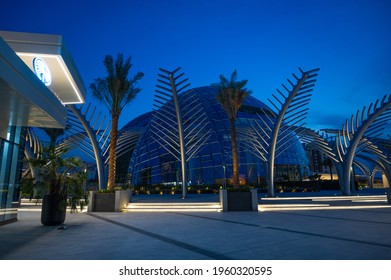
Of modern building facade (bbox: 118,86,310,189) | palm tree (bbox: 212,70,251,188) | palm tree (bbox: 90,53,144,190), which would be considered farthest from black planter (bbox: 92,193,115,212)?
modern building facade (bbox: 118,86,310,189)

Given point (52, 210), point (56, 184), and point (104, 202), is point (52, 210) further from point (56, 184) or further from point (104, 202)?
point (104, 202)

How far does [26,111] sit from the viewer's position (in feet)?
32.3

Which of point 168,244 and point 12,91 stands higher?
point 12,91

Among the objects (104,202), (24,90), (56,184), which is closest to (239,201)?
(104,202)

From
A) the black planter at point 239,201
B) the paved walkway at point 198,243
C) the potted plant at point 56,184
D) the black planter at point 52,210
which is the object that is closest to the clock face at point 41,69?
the potted plant at point 56,184

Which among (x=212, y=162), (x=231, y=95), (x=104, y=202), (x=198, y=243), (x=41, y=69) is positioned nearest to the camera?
(x=198, y=243)

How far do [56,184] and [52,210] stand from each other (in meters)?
1.25

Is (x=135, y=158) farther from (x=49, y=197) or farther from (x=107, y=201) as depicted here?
(x=49, y=197)

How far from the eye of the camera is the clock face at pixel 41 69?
12.0 metres

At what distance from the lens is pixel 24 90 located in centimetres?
810

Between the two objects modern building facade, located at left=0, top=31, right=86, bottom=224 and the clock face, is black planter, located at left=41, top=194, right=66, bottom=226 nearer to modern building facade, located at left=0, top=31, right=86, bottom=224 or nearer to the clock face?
→ modern building facade, located at left=0, top=31, right=86, bottom=224
